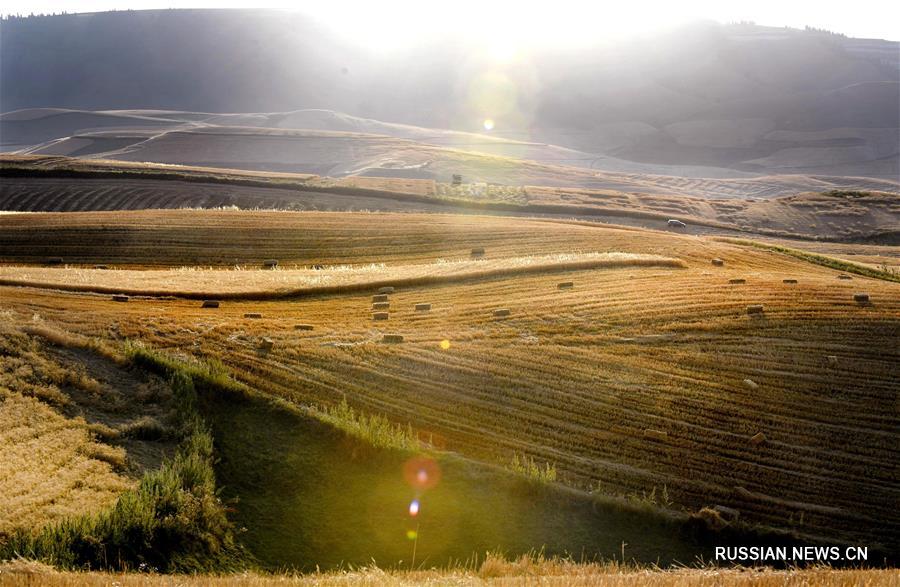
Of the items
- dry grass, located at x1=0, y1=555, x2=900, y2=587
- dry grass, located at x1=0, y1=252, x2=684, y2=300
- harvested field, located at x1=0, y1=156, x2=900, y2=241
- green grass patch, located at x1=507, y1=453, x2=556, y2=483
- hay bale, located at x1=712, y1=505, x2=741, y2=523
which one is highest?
harvested field, located at x1=0, y1=156, x2=900, y2=241

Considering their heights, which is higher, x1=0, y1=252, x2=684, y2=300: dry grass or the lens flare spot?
x1=0, y1=252, x2=684, y2=300: dry grass

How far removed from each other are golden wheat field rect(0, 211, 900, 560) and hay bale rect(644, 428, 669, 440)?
0.04 metres

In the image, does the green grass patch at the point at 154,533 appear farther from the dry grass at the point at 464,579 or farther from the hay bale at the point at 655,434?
the hay bale at the point at 655,434

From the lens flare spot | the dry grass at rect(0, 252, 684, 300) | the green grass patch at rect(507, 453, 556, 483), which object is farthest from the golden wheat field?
the lens flare spot

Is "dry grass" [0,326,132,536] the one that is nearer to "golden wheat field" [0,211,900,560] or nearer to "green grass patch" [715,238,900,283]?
"golden wheat field" [0,211,900,560]

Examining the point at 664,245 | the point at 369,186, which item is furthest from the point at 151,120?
the point at 664,245

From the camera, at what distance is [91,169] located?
268 feet

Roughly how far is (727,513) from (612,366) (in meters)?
6.95

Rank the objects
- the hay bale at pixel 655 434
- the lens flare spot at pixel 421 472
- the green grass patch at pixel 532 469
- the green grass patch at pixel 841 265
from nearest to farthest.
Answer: the lens flare spot at pixel 421 472, the green grass patch at pixel 532 469, the hay bale at pixel 655 434, the green grass patch at pixel 841 265

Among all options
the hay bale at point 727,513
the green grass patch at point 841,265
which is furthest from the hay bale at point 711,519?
the green grass patch at point 841,265

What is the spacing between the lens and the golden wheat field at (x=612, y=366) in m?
17.1

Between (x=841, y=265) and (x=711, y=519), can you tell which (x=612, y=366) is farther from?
(x=841, y=265)

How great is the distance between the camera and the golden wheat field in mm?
17141

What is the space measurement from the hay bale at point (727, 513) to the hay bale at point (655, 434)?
281 cm
